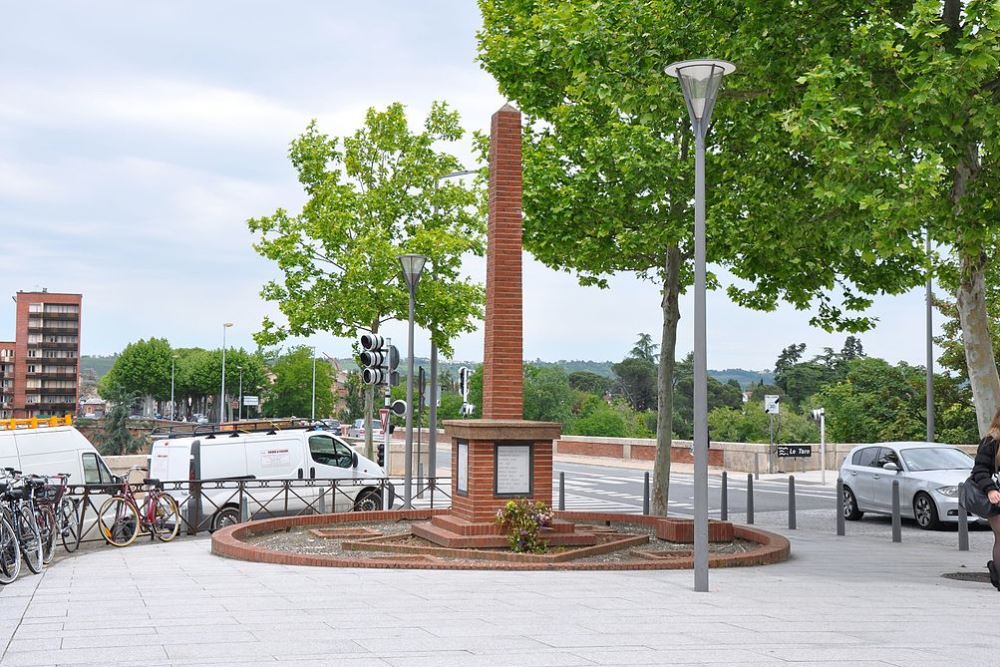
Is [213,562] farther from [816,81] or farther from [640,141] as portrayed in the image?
[640,141]

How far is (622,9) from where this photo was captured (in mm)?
13969

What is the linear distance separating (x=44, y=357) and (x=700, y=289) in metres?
150

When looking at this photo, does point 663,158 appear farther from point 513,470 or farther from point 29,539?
point 29,539

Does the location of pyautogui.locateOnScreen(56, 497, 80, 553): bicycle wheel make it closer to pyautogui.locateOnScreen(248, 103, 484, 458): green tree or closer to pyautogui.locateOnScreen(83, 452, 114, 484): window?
pyautogui.locateOnScreen(83, 452, 114, 484): window

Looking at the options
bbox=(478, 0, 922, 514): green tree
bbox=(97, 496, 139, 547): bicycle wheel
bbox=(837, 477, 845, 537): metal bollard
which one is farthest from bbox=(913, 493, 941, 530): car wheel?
bbox=(97, 496, 139, 547): bicycle wheel

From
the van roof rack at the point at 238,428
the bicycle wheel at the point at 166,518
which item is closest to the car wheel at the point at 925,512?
the van roof rack at the point at 238,428

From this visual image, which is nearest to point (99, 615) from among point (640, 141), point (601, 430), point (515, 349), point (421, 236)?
point (515, 349)

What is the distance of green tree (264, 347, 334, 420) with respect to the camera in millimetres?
110375

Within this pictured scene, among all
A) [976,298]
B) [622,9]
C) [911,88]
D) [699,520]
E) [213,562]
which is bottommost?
[213,562]

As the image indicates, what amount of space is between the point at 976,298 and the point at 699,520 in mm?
7790

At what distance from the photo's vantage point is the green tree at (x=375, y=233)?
98.3 feet

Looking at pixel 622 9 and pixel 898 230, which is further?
pixel 622 9

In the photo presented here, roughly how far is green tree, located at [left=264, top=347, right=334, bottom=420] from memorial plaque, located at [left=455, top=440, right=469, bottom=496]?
97.4m

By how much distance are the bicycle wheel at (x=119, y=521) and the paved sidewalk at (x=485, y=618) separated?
12.4 ft
